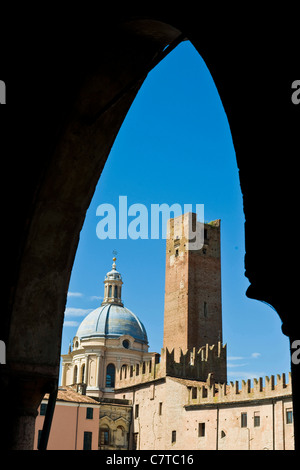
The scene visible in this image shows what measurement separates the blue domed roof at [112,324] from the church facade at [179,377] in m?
0.08

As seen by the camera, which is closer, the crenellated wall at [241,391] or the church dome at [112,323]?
the crenellated wall at [241,391]

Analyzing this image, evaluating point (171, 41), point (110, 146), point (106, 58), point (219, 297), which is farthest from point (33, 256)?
point (219, 297)

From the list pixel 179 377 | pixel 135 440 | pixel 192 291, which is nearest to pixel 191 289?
pixel 192 291

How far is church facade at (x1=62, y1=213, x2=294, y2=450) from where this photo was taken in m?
28.1

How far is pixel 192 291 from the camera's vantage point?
42719mm

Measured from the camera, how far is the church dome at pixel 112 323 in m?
50.5

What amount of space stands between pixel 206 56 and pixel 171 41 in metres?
0.73

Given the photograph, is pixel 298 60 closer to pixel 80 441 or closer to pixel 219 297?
pixel 80 441

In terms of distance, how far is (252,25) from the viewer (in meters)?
1.68

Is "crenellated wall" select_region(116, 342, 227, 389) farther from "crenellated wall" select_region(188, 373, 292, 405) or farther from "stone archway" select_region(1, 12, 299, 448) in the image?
"stone archway" select_region(1, 12, 299, 448)

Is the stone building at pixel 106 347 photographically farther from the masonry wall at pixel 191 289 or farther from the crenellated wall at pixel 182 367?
the crenellated wall at pixel 182 367

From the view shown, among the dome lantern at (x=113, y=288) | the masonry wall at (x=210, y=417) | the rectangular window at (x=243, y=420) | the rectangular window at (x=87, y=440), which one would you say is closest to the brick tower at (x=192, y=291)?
the masonry wall at (x=210, y=417)

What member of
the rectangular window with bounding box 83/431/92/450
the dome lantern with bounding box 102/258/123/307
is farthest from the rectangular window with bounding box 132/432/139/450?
the dome lantern with bounding box 102/258/123/307

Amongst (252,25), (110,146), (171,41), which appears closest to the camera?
(252,25)
